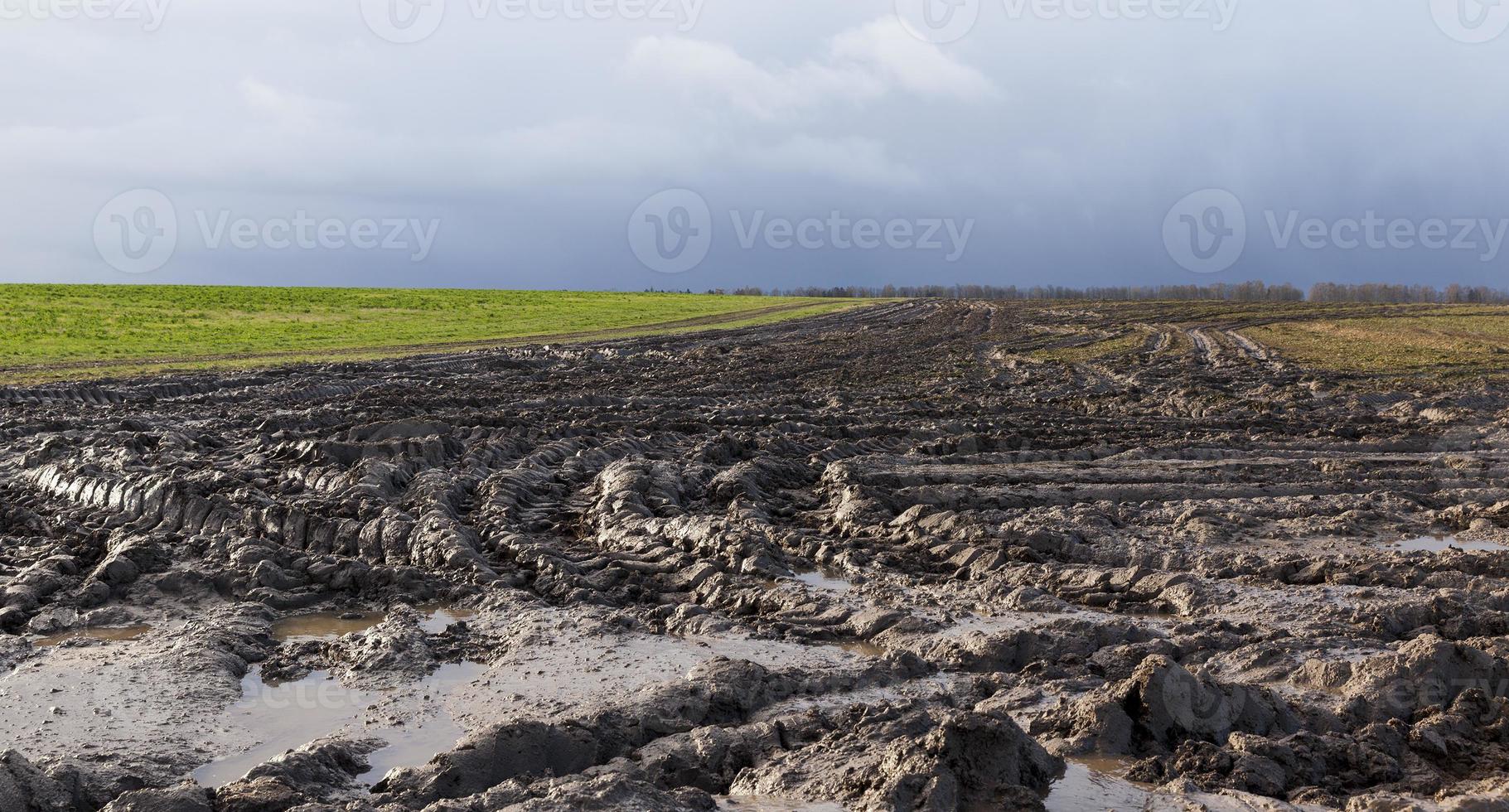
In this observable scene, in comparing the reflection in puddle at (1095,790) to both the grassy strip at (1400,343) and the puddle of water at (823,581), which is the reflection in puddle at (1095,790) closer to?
the puddle of water at (823,581)

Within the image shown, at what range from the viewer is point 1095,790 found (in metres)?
5.55

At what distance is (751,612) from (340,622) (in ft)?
10.8

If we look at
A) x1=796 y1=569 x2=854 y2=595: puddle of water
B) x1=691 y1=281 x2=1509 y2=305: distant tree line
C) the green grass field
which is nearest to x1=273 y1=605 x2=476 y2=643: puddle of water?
x1=796 y1=569 x2=854 y2=595: puddle of water

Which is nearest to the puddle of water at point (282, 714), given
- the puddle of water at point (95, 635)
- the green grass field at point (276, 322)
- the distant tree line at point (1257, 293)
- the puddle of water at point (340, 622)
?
the puddle of water at point (340, 622)

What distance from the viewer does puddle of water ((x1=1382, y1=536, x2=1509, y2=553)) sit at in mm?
10476

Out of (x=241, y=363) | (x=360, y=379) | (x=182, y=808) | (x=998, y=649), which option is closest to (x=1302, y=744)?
(x=998, y=649)

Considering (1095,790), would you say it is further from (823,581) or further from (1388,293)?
(1388,293)

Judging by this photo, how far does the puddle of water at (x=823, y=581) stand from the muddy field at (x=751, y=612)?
0.05 metres

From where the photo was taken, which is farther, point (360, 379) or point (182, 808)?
point (360, 379)

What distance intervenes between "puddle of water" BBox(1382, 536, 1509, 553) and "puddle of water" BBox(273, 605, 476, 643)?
876cm

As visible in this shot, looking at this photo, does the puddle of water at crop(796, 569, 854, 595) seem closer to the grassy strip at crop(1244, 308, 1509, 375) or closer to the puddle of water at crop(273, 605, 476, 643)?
the puddle of water at crop(273, 605, 476, 643)

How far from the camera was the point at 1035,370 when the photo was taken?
93.8 ft

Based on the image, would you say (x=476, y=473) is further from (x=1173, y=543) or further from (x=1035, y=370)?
(x=1035, y=370)

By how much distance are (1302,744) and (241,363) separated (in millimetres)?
27424
